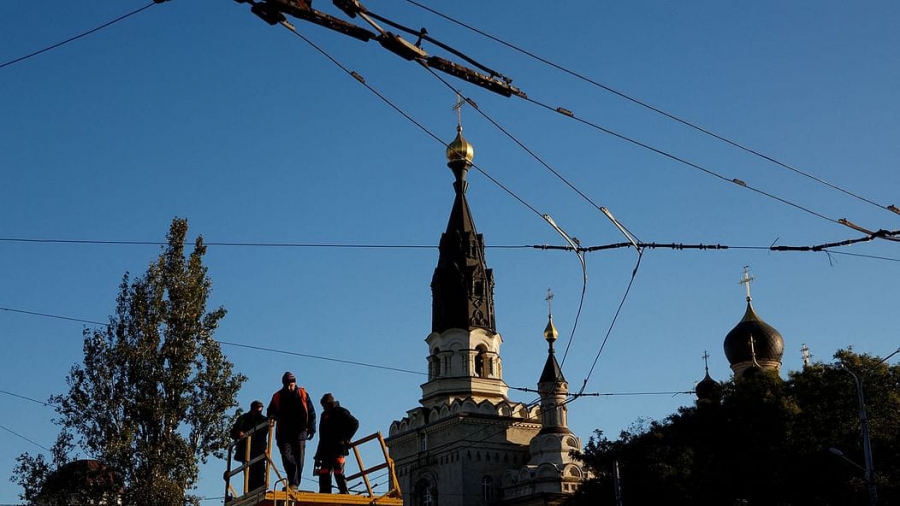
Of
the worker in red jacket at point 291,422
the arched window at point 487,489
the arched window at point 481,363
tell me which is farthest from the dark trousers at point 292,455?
the arched window at point 481,363

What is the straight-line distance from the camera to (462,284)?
234 ft

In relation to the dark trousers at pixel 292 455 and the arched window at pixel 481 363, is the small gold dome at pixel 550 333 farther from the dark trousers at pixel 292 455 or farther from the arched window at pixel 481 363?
the dark trousers at pixel 292 455

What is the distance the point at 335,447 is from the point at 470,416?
55722mm

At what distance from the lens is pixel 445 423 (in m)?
69.5

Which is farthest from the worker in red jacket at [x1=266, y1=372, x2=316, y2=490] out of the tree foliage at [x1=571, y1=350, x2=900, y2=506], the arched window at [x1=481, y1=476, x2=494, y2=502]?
the arched window at [x1=481, y1=476, x2=494, y2=502]

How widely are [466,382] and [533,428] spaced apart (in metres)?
5.49

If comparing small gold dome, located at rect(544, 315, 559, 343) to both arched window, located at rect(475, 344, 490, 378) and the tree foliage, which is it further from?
the tree foliage

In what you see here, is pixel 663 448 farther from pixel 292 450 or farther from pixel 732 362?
pixel 292 450

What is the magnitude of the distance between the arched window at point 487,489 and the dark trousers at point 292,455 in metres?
57.0

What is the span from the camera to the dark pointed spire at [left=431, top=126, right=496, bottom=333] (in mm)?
71188

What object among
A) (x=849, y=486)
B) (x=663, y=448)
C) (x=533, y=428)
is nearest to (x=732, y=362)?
(x=533, y=428)

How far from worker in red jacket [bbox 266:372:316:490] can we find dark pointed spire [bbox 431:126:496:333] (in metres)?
57.4

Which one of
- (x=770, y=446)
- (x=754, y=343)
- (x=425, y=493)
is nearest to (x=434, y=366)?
(x=425, y=493)

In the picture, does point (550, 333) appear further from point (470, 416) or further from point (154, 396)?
point (154, 396)
